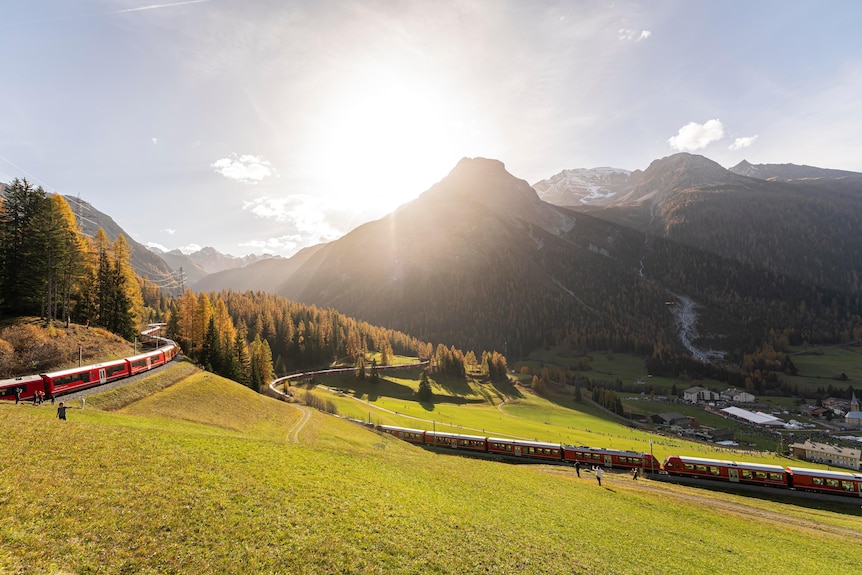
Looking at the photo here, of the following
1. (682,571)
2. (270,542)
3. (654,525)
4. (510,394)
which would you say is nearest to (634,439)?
(510,394)

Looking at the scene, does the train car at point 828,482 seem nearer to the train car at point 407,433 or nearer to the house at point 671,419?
the train car at point 407,433

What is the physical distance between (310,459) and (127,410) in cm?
2361

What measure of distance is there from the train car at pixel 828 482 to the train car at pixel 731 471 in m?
1.29

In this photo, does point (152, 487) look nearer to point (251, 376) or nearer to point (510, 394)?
point (251, 376)

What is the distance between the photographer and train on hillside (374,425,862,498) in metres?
44.3

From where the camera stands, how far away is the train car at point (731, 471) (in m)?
45.9

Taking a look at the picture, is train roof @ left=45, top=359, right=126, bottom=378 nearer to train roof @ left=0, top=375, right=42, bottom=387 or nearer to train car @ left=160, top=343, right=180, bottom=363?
train roof @ left=0, top=375, right=42, bottom=387

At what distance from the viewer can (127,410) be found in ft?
119

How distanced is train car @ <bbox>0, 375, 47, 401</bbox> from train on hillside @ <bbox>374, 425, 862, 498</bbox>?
47.9 m

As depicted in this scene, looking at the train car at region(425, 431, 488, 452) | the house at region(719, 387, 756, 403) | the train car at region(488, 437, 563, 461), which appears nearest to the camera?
the train car at region(488, 437, 563, 461)

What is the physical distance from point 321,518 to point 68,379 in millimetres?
36940

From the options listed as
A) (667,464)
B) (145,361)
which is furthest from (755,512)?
(145,361)

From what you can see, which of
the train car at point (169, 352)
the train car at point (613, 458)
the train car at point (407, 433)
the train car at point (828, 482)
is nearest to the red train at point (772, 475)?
the train car at point (828, 482)

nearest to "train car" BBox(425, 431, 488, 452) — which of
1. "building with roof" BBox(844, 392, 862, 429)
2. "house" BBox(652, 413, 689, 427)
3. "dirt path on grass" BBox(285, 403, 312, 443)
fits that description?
"dirt path on grass" BBox(285, 403, 312, 443)
